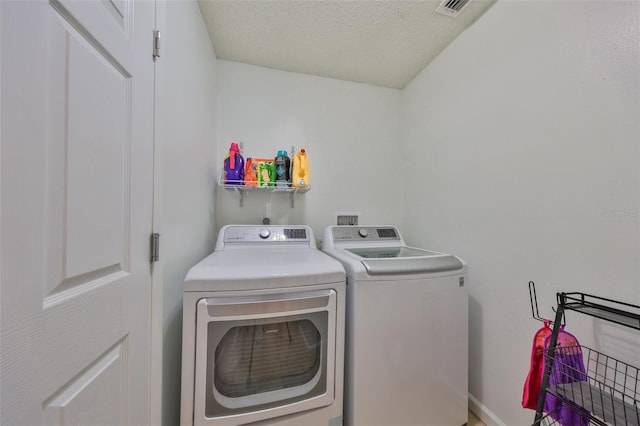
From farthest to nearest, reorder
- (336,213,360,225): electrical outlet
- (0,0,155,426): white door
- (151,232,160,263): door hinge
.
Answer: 1. (336,213,360,225): electrical outlet
2. (151,232,160,263): door hinge
3. (0,0,155,426): white door

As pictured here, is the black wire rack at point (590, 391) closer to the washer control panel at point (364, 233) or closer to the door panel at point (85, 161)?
the washer control panel at point (364, 233)

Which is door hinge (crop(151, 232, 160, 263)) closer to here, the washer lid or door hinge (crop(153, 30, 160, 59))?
door hinge (crop(153, 30, 160, 59))

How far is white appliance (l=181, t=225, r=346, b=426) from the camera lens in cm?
93

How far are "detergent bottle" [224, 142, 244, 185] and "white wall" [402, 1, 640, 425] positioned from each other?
152 centimetres

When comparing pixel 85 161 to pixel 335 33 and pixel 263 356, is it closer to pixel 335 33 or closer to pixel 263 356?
pixel 263 356

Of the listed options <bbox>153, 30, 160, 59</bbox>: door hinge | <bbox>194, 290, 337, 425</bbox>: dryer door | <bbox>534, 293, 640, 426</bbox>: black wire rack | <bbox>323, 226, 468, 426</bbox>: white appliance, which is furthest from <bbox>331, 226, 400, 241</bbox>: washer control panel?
<bbox>153, 30, 160, 59</bbox>: door hinge

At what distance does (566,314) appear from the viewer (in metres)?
1.00

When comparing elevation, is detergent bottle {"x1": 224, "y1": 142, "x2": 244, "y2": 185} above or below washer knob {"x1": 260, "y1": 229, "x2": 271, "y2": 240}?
Result: above

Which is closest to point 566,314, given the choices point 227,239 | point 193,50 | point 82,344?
point 82,344

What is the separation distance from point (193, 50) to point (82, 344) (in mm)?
1457

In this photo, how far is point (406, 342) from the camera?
1.16 meters

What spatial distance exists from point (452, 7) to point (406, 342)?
6.42 feet

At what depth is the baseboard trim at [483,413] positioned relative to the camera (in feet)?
4.11

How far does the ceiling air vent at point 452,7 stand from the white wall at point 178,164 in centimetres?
145
